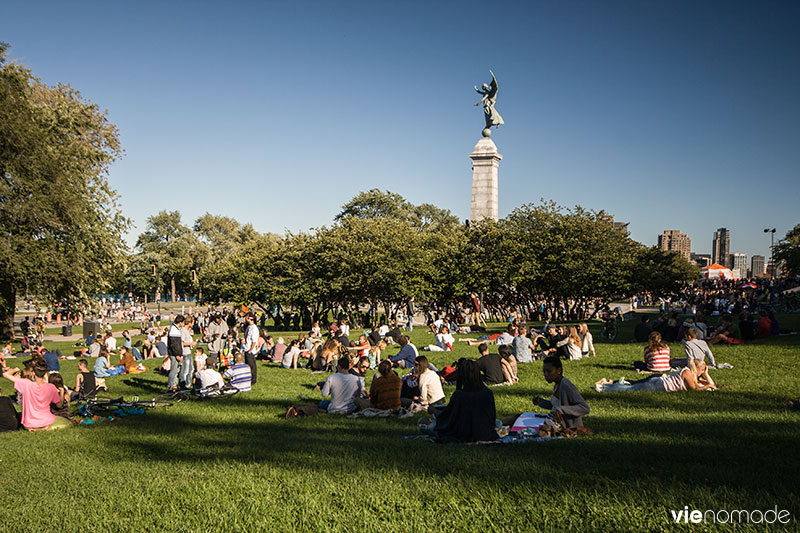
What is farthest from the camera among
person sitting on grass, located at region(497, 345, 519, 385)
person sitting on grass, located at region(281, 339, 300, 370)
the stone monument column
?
the stone monument column

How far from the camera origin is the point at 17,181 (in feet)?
78.1

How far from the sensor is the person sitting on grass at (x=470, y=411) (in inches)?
314

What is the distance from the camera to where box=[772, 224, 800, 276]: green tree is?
5865cm

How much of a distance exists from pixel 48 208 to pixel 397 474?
23.3m

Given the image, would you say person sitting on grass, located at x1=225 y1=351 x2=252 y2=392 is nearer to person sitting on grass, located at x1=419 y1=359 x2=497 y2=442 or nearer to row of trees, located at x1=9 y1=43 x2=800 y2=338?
person sitting on grass, located at x1=419 y1=359 x2=497 y2=442

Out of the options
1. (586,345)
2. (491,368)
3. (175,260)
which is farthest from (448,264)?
(175,260)

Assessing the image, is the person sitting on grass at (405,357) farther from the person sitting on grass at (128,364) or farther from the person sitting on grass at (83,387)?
the person sitting on grass at (128,364)

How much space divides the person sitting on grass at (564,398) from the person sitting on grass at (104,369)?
15.8 m

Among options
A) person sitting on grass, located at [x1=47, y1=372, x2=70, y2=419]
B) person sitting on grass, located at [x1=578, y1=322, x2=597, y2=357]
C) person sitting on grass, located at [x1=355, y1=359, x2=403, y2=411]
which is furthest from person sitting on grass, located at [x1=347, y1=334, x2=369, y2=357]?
person sitting on grass, located at [x1=47, y1=372, x2=70, y2=419]

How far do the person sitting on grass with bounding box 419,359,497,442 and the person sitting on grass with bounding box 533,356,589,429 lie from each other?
0.77m

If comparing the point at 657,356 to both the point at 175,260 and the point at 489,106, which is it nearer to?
the point at 489,106

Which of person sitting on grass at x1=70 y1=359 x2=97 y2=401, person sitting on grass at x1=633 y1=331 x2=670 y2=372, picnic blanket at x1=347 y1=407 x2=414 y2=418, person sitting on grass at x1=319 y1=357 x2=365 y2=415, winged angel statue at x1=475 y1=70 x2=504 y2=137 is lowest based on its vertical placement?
person sitting on grass at x1=70 y1=359 x2=97 y2=401

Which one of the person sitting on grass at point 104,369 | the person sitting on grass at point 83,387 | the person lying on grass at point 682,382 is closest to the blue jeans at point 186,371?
the person sitting on grass at point 83,387

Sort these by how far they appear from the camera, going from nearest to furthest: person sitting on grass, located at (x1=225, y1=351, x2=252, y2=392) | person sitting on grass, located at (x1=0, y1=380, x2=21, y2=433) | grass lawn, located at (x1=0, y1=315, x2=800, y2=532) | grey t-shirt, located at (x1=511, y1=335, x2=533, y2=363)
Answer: grass lawn, located at (x1=0, y1=315, x2=800, y2=532) → person sitting on grass, located at (x1=0, y1=380, x2=21, y2=433) → person sitting on grass, located at (x1=225, y1=351, x2=252, y2=392) → grey t-shirt, located at (x1=511, y1=335, x2=533, y2=363)
